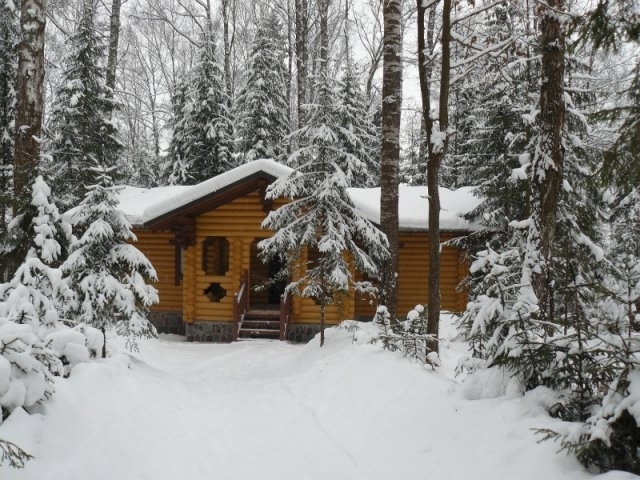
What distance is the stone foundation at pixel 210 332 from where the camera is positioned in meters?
15.1

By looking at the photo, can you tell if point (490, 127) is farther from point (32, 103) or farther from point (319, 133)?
point (32, 103)

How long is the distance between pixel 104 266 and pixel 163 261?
27.2ft

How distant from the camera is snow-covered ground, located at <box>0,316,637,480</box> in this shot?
12.6ft

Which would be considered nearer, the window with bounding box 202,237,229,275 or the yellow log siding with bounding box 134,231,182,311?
the yellow log siding with bounding box 134,231,182,311

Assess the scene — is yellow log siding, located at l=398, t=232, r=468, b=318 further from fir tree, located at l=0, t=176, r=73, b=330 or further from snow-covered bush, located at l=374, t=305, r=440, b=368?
fir tree, located at l=0, t=176, r=73, b=330

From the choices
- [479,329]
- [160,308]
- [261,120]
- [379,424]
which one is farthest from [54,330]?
[261,120]

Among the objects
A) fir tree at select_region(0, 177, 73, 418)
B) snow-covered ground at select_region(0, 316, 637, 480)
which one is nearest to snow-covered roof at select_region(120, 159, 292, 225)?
snow-covered ground at select_region(0, 316, 637, 480)

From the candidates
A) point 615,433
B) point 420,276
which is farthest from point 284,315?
Result: point 615,433

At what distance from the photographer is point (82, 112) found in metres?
16.2

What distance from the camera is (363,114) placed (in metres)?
26.7

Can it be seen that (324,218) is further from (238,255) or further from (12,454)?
(12,454)

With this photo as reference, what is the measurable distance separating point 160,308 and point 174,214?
3814 millimetres

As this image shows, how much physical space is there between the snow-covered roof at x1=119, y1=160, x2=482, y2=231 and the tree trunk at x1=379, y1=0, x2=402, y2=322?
2.10 metres

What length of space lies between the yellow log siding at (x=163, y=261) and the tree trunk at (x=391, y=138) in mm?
8646
